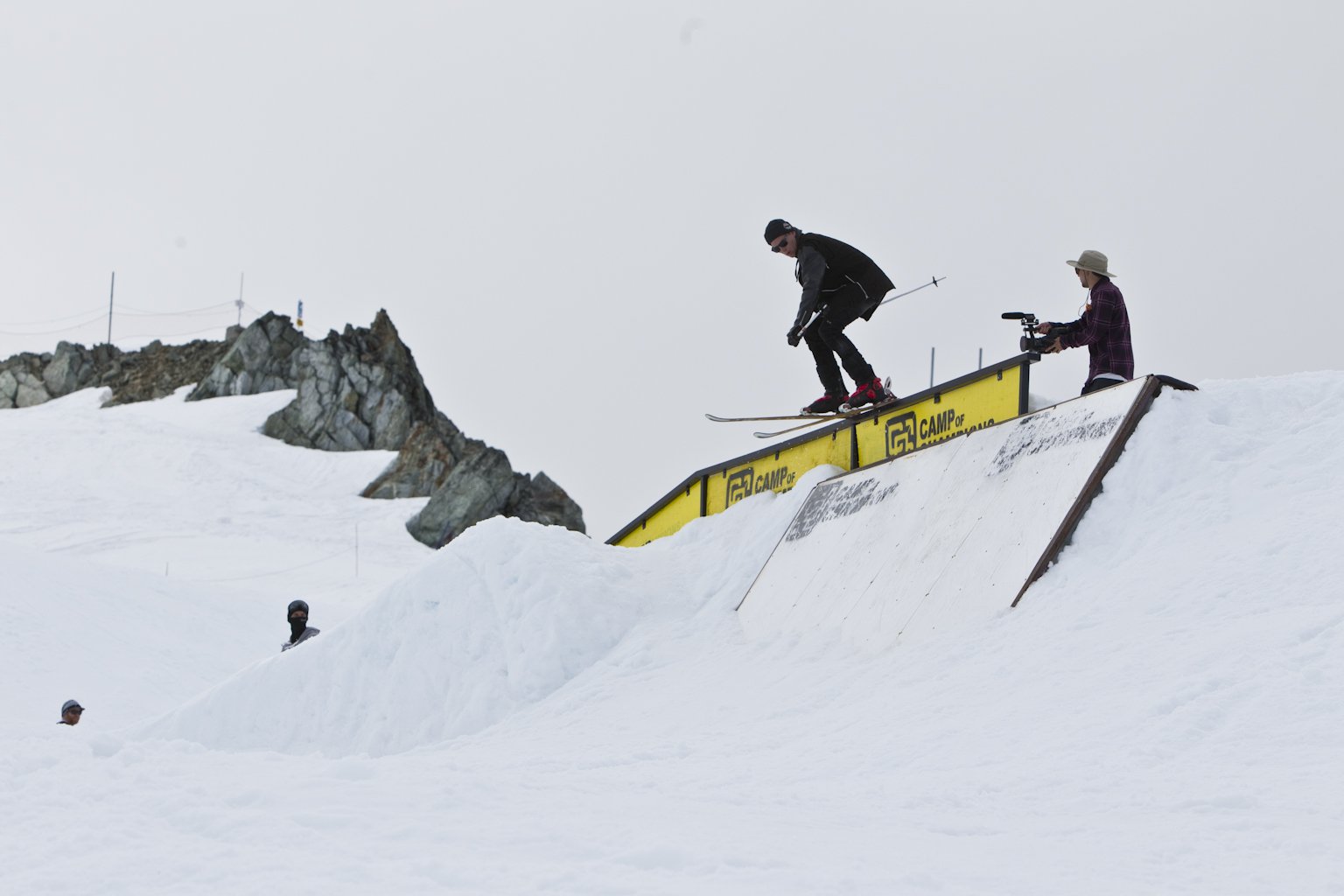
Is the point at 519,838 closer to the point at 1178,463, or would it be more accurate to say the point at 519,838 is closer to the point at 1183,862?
the point at 1183,862

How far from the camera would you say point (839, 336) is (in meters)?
10.8

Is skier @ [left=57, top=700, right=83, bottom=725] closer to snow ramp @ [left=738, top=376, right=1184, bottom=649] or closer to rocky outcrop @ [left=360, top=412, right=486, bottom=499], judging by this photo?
snow ramp @ [left=738, top=376, right=1184, bottom=649]

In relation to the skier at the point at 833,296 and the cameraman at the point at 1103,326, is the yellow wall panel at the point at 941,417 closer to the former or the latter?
the skier at the point at 833,296

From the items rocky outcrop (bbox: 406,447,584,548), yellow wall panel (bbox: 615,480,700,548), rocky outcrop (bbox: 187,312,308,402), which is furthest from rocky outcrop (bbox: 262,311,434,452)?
yellow wall panel (bbox: 615,480,700,548)

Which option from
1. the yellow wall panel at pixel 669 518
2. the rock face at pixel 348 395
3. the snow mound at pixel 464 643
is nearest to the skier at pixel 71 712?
the snow mound at pixel 464 643

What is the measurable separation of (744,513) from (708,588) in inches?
52.1

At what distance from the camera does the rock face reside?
43969 millimetres

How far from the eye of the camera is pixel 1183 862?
151 inches

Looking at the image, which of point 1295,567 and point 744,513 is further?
point 744,513

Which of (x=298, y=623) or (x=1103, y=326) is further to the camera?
(x=298, y=623)

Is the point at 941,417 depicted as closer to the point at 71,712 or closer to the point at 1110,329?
the point at 1110,329

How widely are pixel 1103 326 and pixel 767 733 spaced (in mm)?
3884

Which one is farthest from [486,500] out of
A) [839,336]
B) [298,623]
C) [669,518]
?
[839,336]

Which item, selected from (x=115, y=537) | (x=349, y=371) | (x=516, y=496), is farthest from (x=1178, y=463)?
(x=349, y=371)
